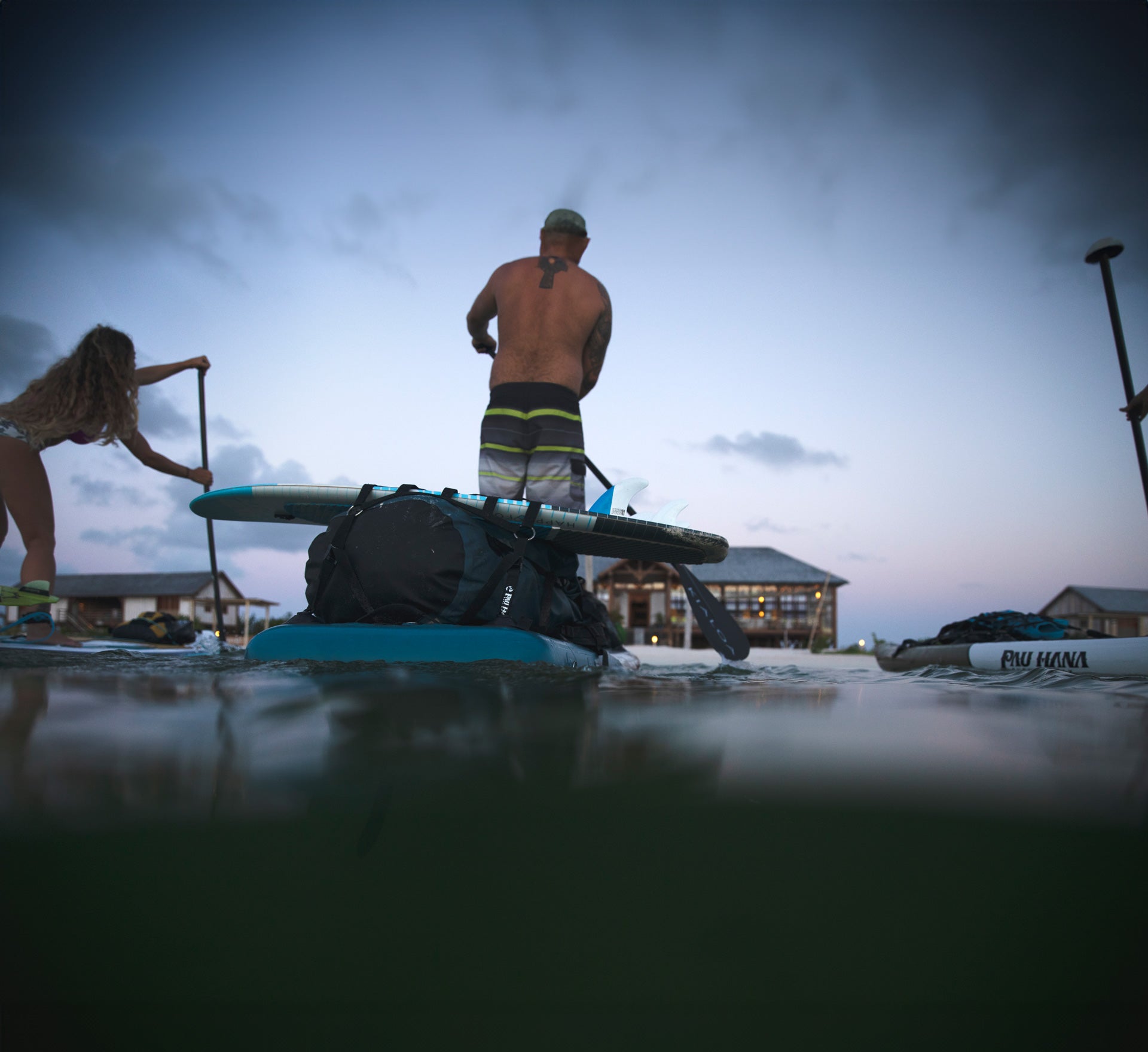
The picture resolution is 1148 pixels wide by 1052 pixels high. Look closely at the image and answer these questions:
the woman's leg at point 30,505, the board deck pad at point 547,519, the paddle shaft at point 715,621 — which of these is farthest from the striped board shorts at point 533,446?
the woman's leg at point 30,505

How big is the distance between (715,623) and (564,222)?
2.71 m

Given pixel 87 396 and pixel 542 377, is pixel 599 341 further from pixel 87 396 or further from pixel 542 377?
pixel 87 396

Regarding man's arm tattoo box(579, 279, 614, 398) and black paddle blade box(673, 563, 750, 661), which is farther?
man's arm tattoo box(579, 279, 614, 398)

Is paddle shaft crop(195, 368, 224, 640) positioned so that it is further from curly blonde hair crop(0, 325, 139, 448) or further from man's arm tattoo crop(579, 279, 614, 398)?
man's arm tattoo crop(579, 279, 614, 398)

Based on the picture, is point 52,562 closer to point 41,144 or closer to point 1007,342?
point 41,144

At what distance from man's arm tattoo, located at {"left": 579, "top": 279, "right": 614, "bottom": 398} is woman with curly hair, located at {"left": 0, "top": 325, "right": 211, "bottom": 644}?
106 inches

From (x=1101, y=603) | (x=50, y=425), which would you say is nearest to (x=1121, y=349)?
(x=50, y=425)

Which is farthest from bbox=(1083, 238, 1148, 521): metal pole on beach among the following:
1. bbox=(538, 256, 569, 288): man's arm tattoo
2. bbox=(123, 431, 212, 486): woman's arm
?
bbox=(123, 431, 212, 486): woman's arm

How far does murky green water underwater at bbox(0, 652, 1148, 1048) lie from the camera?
326 mm

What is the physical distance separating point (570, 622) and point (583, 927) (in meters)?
2.23

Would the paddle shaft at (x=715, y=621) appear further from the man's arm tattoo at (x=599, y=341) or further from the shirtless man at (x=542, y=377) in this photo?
the man's arm tattoo at (x=599, y=341)

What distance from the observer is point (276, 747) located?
0.68 meters

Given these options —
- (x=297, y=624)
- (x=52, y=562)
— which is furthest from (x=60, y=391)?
(x=297, y=624)

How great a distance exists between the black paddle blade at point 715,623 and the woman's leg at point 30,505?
3417 millimetres
